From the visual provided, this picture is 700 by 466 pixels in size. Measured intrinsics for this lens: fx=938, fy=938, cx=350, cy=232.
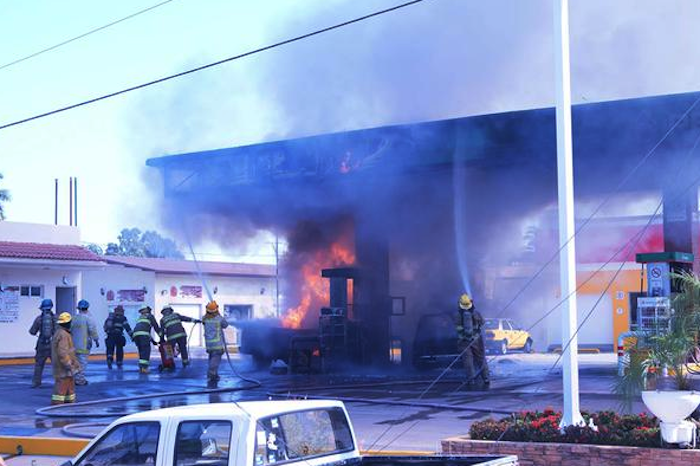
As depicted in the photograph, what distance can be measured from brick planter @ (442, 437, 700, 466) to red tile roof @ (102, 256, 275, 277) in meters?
29.6

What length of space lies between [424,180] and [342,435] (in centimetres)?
1665

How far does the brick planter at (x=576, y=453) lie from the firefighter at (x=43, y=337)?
38.4 feet

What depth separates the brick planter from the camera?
7750 mm

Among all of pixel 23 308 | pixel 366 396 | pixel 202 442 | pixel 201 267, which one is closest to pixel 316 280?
pixel 23 308

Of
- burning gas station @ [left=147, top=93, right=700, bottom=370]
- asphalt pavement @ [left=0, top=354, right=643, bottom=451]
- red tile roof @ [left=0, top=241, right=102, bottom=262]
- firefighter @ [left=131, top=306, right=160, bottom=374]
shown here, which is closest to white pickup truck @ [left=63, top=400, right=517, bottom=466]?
asphalt pavement @ [left=0, top=354, right=643, bottom=451]

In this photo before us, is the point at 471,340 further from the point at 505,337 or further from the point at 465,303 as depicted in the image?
the point at 505,337

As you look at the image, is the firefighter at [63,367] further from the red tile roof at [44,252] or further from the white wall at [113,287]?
the white wall at [113,287]

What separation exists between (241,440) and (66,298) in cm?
2707

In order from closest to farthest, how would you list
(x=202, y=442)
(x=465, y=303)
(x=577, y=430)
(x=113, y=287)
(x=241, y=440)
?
1. (x=241, y=440)
2. (x=202, y=442)
3. (x=577, y=430)
4. (x=465, y=303)
5. (x=113, y=287)

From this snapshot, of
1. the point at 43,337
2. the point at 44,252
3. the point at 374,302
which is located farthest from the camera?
the point at 44,252

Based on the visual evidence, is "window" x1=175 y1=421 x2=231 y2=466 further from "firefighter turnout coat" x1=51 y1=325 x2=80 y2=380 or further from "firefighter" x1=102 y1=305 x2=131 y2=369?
"firefighter" x1=102 y1=305 x2=131 y2=369

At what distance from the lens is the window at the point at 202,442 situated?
5.78 m

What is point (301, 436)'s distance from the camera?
6027 mm

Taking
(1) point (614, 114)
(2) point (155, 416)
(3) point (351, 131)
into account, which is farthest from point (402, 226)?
(2) point (155, 416)
